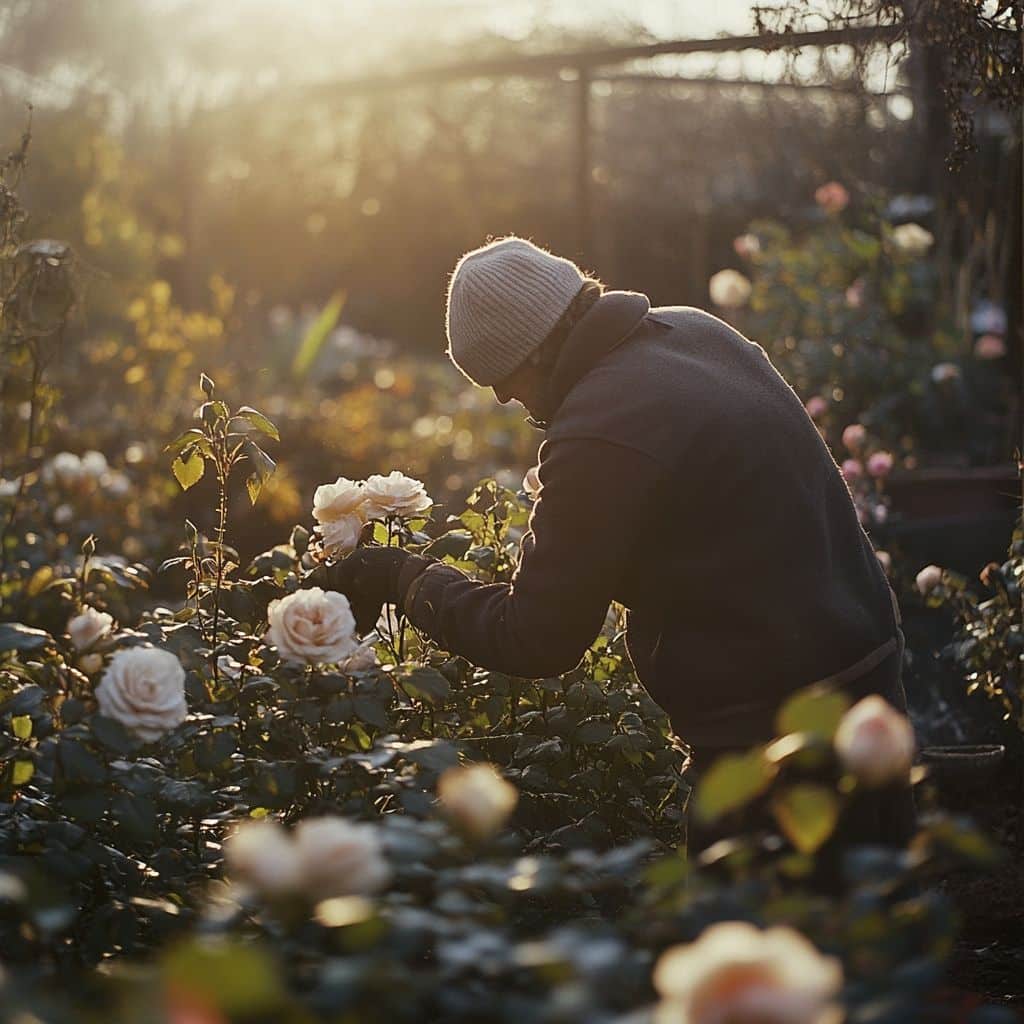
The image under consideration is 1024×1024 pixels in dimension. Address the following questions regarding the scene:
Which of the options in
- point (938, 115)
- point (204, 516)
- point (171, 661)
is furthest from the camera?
point (204, 516)

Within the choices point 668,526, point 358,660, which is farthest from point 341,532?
point 668,526

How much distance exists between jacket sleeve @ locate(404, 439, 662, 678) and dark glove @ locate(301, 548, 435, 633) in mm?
227

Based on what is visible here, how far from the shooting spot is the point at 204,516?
6.70 m

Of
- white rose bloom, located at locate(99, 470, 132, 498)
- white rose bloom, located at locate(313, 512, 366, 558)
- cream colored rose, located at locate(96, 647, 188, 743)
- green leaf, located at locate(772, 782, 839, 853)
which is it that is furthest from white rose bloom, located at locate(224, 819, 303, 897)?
white rose bloom, located at locate(99, 470, 132, 498)

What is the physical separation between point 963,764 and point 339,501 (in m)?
1.80

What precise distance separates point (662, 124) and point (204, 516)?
7000mm

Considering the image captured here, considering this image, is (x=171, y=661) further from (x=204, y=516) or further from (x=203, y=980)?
(x=204, y=516)

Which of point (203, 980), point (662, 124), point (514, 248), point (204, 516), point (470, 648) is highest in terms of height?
point (662, 124)

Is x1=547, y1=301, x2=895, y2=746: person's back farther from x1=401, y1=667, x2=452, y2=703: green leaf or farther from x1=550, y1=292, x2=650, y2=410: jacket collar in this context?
x1=401, y1=667, x2=452, y2=703: green leaf

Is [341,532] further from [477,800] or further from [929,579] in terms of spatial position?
[929,579]

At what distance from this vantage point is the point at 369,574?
235 cm

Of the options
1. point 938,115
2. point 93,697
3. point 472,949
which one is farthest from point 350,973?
point 938,115

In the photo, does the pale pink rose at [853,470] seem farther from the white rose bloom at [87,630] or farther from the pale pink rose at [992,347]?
the white rose bloom at [87,630]

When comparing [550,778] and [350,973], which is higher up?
[550,778]
